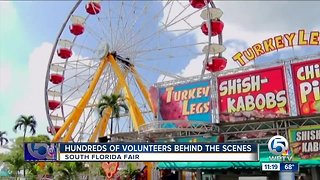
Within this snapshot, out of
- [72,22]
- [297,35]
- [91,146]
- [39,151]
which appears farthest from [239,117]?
[72,22]

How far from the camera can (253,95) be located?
102 ft

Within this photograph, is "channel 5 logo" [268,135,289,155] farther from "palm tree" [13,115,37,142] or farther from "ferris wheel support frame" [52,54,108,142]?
"palm tree" [13,115,37,142]

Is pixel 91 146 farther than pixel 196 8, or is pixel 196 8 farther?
pixel 196 8

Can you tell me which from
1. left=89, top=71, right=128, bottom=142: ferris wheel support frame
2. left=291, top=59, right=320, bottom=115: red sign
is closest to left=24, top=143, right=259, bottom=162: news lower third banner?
left=291, top=59, right=320, bottom=115: red sign

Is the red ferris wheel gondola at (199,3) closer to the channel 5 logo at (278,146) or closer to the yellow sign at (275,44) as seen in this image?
the yellow sign at (275,44)

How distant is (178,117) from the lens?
3478 cm

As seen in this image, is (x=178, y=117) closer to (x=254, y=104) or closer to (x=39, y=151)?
(x=254, y=104)

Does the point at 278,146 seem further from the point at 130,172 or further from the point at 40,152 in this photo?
the point at 130,172

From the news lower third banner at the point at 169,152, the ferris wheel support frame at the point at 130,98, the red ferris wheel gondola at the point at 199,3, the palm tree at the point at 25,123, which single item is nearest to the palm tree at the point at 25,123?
the palm tree at the point at 25,123

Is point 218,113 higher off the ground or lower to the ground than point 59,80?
lower

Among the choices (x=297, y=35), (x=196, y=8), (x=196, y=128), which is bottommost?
(x=196, y=128)

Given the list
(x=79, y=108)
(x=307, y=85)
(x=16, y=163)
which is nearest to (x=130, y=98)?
(x=79, y=108)

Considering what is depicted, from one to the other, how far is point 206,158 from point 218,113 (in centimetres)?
1021

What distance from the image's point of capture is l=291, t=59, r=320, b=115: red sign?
2848cm
